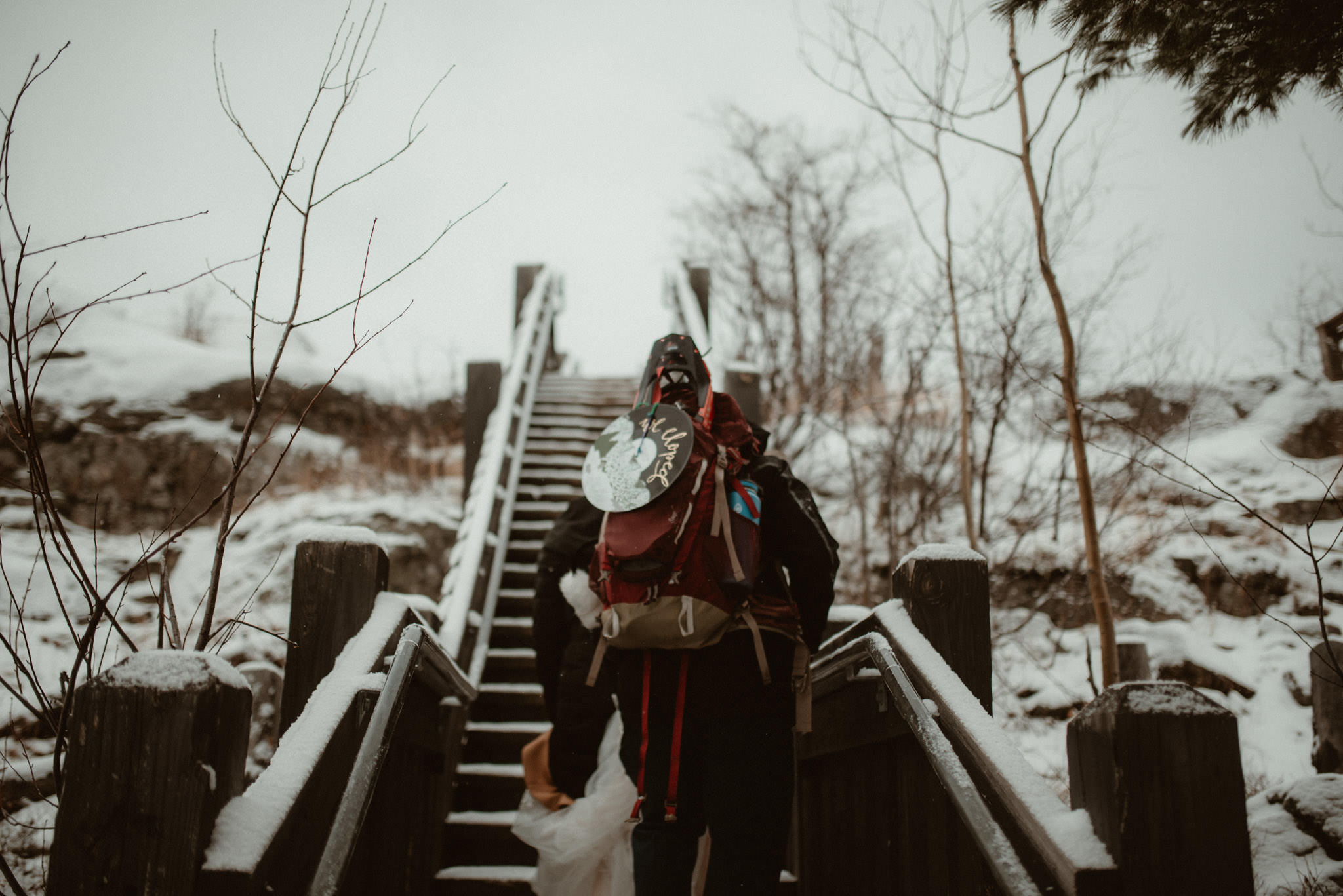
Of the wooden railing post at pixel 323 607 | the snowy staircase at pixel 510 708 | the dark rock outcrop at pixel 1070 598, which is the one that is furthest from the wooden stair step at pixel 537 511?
the dark rock outcrop at pixel 1070 598

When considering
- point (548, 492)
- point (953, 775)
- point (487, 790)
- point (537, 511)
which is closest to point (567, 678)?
point (487, 790)

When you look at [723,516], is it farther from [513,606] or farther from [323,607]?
[513,606]

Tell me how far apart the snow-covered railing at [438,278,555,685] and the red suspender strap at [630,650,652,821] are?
1.56 m

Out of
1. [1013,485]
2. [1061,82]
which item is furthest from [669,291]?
[1061,82]

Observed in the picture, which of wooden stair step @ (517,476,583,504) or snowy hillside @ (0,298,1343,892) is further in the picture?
snowy hillside @ (0,298,1343,892)

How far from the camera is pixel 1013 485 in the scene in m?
11.3

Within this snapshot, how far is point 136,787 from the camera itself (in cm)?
114

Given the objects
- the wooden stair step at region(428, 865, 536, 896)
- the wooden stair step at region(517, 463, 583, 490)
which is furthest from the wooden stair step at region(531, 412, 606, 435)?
the wooden stair step at region(428, 865, 536, 896)

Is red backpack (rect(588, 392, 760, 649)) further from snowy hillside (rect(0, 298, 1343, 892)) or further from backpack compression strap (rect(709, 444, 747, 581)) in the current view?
snowy hillside (rect(0, 298, 1343, 892))

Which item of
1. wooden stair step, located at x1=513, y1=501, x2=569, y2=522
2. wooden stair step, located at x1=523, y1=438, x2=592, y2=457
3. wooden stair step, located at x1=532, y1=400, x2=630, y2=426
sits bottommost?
wooden stair step, located at x1=513, y1=501, x2=569, y2=522

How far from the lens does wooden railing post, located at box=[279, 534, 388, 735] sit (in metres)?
2.28

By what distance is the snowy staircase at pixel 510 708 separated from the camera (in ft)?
10.7

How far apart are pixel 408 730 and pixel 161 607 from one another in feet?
3.62

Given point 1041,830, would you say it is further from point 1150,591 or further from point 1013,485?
point 1013,485
